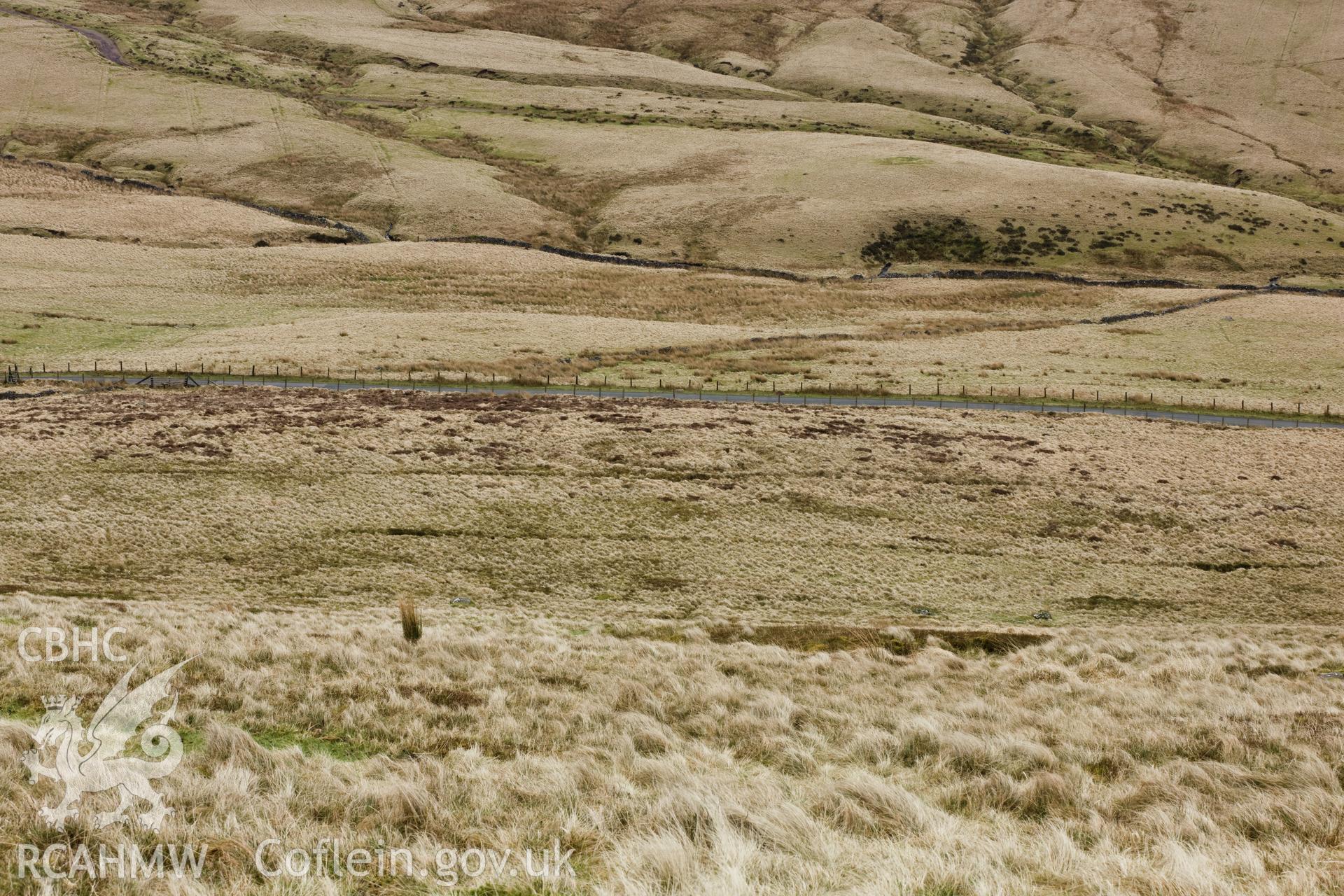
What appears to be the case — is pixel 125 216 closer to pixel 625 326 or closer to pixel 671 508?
pixel 625 326

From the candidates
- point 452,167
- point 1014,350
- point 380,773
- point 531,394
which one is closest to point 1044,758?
point 380,773

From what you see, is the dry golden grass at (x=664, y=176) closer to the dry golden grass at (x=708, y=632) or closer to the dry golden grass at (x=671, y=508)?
the dry golden grass at (x=671, y=508)

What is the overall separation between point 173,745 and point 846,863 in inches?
324

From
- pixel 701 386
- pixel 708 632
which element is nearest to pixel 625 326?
pixel 701 386

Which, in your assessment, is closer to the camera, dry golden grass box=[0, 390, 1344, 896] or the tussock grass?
dry golden grass box=[0, 390, 1344, 896]
